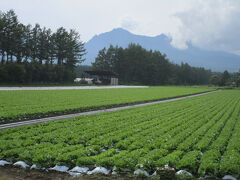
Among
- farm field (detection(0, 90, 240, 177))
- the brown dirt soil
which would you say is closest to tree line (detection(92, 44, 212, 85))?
farm field (detection(0, 90, 240, 177))

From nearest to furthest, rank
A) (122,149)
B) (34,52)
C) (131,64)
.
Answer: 1. (122,149)
2. (34,52)
3. (131,64)

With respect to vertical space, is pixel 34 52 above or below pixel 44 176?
above

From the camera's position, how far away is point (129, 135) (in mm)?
9188

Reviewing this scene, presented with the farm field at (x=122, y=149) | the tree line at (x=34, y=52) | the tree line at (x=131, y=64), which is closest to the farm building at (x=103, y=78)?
the tree line at (x=34, y=52)

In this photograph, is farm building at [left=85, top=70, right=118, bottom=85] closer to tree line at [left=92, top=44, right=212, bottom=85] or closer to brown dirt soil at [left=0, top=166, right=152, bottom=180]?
tree line at [left=92, top=44, right=212, bottom=85]

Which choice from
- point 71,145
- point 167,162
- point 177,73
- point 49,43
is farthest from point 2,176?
point 177,73

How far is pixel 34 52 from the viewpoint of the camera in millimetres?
59500

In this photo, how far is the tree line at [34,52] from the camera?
4725 centimetres

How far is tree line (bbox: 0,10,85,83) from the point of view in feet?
→ 155

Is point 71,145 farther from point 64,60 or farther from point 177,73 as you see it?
point 177,73

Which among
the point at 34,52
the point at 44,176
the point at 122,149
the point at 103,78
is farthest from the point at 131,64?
the point at 44,176

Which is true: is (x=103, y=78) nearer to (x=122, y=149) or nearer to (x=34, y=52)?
(x=34, y=52)

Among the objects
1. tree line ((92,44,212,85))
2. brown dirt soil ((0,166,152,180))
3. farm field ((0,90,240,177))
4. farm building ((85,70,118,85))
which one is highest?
tree line ((92,44,212,85))

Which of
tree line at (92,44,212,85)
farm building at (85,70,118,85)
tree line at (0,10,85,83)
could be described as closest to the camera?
tree line at (0,10,85,83)
